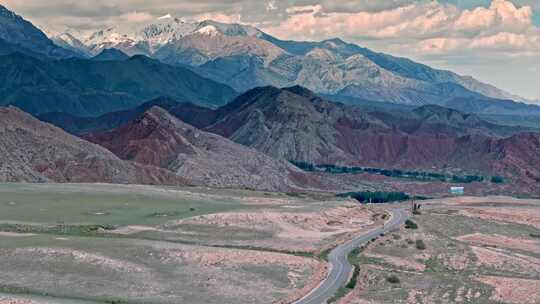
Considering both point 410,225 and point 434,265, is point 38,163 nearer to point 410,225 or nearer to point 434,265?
point 410,225

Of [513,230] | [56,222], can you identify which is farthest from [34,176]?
[513,230]

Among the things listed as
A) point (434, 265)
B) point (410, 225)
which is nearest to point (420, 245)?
point (434, 265)

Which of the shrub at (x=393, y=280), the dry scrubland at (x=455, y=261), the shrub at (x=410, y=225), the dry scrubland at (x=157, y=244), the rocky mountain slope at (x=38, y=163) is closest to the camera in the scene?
the dry scrubland at (x=157, y=244)

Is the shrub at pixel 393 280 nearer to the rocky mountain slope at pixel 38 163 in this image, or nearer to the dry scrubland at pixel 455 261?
the dry scrubland at pixel 455 261

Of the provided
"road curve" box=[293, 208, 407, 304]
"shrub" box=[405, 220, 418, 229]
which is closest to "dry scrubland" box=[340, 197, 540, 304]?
"shrub" box=[405, 220, 418, 229]

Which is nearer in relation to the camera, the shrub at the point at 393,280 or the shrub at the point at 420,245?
the shrub at the point at 393,280

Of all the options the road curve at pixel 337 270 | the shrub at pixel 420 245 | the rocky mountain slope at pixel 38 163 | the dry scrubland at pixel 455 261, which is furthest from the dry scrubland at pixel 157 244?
the rocky mountain slope at pixel 38 163

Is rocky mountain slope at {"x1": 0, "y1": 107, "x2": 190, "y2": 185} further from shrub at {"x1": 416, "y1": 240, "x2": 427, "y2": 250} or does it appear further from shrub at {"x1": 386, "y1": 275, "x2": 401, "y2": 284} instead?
shrub at {"x1": 386, "y1": 275, "x2": 401, "y2": 284}
